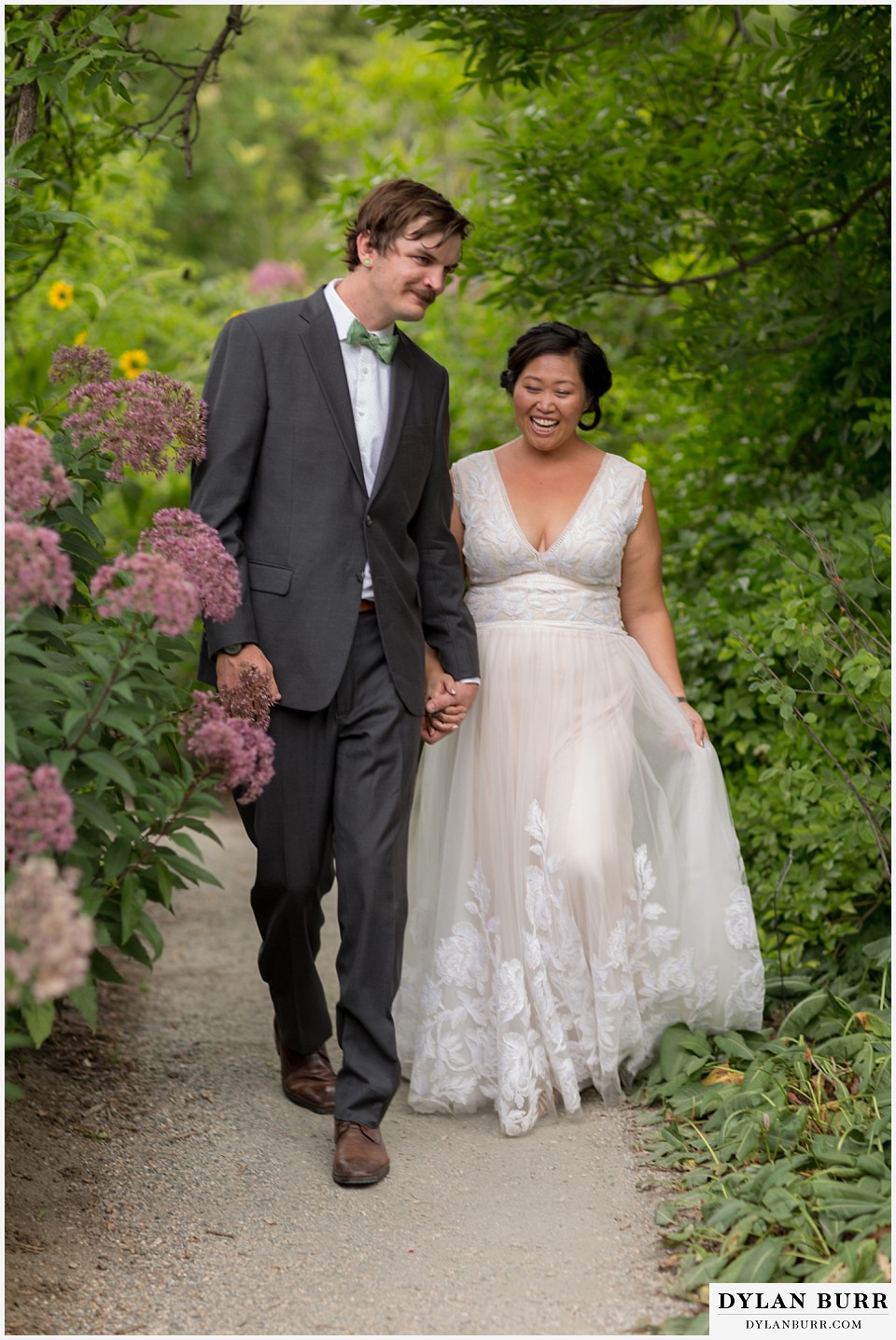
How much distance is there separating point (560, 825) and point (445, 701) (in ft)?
1.48

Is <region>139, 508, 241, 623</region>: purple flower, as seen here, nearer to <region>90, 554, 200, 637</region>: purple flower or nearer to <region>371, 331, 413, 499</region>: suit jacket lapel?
<region>90, 554, 200, 637</region>: purple flower

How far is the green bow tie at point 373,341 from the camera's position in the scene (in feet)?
10.9

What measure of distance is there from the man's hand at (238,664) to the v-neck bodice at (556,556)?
0.89 m

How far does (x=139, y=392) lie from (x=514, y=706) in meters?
1.39

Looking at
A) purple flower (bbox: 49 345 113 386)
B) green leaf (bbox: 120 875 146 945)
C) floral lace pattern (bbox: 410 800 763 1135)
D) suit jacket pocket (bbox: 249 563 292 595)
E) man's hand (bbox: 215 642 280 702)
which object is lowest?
floral lace pattern (bbox: 410 800 763 1135)

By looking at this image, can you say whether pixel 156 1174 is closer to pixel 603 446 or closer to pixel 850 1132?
pixel 850 1132

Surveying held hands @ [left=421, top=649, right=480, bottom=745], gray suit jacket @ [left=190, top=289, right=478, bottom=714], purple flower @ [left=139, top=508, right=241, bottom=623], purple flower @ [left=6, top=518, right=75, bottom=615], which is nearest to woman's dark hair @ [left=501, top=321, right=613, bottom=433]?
gray suit jacket @ [left=190, top=289, right=478, bottom=714]

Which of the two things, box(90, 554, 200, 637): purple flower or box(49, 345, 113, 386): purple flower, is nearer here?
box(90, 554, 200, 637): purple flower

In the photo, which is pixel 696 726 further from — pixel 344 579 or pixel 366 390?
pixel 366 390

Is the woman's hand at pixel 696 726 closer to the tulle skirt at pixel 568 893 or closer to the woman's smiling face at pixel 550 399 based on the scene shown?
the tulle skirt at pixel 568 893

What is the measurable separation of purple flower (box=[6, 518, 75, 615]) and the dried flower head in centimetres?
72

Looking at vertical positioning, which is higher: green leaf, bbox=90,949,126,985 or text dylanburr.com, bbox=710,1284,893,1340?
green leaf, bbox=90,949,126,985

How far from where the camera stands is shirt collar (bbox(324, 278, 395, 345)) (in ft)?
11.0

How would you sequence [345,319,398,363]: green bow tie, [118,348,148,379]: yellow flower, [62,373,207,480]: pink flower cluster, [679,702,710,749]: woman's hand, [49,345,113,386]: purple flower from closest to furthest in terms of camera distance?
1. [62,373,207,480]: pink flower cluster
2. [49,345,113,386]: purple flower
3. [345,319,398,363]: green bow tie
4. [679,702,710,749]: woman's hand
5. [118,348,148,379]: yellow flower
